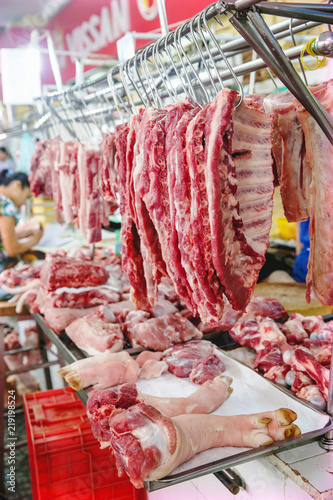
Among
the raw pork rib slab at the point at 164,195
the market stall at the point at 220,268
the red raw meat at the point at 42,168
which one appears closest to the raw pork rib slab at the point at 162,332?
the market stall at the point at 220,268

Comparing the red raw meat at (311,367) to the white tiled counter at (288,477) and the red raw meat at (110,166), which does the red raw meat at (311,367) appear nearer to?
the white tiled counter at (288,477)

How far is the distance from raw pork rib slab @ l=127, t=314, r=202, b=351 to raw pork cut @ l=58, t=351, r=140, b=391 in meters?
0.30

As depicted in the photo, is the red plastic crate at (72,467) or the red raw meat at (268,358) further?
the red plastic crate at (72,467)

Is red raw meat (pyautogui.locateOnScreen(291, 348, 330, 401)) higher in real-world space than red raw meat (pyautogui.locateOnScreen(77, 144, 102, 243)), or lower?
lower

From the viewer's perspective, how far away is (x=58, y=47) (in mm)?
8164

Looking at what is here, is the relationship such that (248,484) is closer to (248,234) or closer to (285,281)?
(248,234)

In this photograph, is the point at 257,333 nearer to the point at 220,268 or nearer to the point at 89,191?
the point at 220,268

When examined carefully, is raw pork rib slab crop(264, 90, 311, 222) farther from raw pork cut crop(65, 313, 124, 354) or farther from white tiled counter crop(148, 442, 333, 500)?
raw pork cut crop(65, 313, 124, 354)

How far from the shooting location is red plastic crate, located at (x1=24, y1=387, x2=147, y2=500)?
103 inches

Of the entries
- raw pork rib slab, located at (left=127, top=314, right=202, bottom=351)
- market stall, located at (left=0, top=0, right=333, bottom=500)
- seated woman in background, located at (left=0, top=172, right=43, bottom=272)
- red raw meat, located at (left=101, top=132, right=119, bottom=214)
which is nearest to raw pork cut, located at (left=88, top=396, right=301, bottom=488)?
market stall, located at (left=0, top=0, right=333, bottom=500)

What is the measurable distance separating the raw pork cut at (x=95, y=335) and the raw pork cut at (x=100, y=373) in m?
0.19

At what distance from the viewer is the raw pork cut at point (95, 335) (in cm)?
271

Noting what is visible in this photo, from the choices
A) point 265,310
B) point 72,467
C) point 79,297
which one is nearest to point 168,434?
point 72,467

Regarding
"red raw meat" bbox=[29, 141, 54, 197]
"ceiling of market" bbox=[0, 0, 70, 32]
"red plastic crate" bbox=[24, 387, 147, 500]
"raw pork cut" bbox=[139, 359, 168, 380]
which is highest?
"ceiling of market" bbox=[0, 0, 70, 32]
